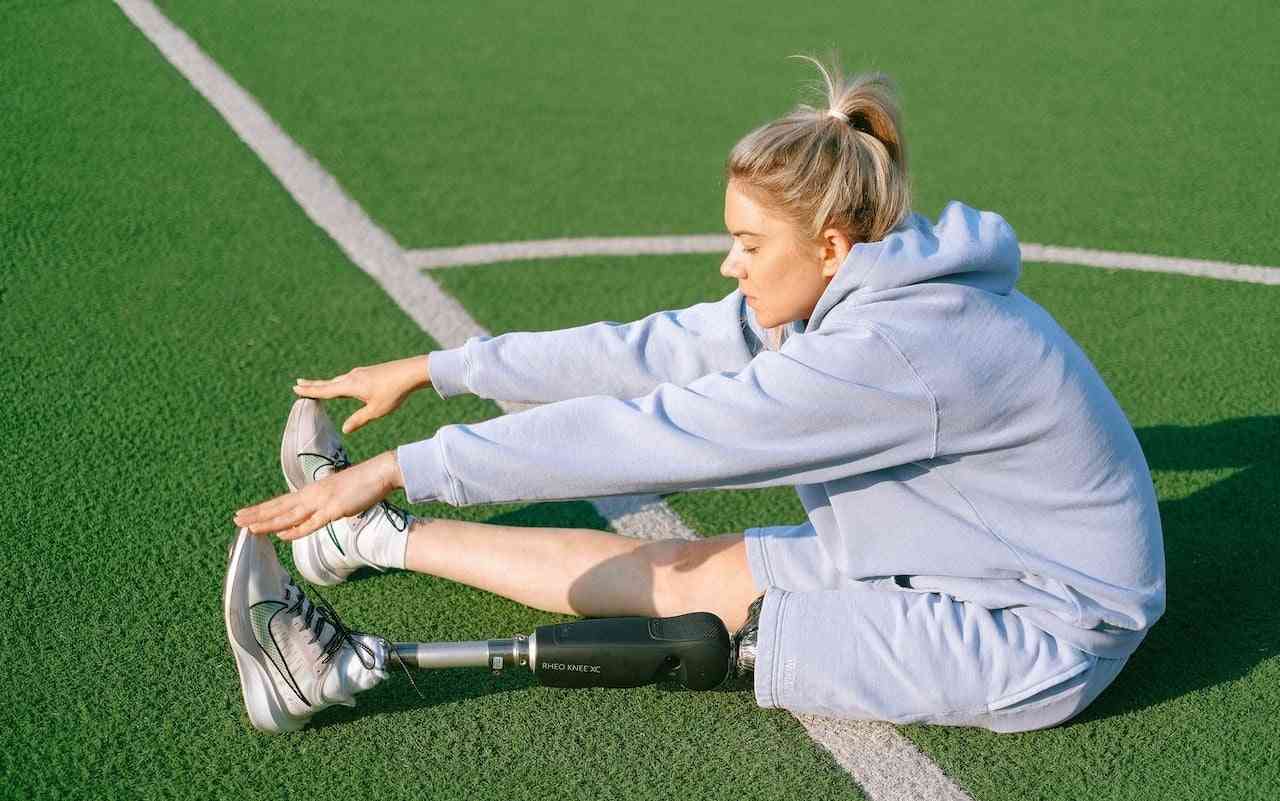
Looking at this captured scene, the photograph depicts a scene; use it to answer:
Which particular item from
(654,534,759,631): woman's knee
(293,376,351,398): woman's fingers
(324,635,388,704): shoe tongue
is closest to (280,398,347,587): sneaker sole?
(293,376,351,398): woman's fingers

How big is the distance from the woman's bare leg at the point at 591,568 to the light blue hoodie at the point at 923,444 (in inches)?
15.2

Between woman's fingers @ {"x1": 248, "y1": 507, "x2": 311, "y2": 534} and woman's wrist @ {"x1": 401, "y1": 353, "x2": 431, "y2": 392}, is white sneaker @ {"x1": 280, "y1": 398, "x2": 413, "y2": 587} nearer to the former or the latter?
woman's wrist @ {"x1": 401, "y1": 353, "x2": 431, "y2": 392}

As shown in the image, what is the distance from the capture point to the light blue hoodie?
2.29 metres

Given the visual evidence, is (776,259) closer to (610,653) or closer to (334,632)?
(610,653)

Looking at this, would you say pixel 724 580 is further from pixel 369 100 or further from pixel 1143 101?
pixel 1143 101

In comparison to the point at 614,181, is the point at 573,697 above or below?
below

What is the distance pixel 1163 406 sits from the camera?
369 centimetres

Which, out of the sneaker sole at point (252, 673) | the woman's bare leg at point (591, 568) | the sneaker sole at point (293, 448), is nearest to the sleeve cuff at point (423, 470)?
the sneaker sole at point (252, 673)

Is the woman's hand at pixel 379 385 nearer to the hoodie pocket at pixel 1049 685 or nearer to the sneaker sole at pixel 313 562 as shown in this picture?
the sneaker sole at pixel 313 562

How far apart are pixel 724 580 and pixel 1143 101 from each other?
3921 millimetres

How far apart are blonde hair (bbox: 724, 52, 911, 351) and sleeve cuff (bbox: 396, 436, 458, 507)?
76 cm

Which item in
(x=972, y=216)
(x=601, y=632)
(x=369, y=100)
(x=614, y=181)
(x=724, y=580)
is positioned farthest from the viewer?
(x=369, y=100)

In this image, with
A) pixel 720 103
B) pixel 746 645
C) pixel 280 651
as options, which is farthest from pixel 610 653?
pixel 720 103

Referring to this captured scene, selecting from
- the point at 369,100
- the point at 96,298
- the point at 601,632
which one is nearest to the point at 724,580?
the point at 601,632
